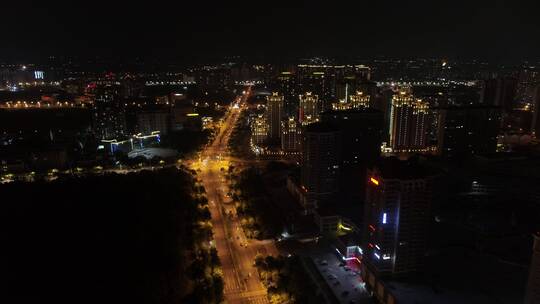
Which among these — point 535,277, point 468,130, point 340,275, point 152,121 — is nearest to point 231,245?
point 340,275

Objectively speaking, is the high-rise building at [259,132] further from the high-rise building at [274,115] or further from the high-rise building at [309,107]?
the high-rise building at [309,107]

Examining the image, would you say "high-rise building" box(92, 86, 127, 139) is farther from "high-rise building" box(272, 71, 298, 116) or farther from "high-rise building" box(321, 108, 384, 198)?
"high-rise building" box(321, 108, 384, 198)

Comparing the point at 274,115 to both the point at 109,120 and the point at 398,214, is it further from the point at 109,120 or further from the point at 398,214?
the point at 398,214

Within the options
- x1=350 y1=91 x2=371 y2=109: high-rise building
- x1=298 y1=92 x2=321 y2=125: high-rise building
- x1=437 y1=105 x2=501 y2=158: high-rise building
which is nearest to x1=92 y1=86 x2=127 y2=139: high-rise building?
x1=298 y1=92 x2=321 y2=125: high-rise building

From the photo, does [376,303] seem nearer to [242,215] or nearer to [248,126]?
[242,215]

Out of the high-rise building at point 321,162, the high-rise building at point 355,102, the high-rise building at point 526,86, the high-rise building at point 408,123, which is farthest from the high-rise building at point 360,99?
the high-rise building at point 526,86
